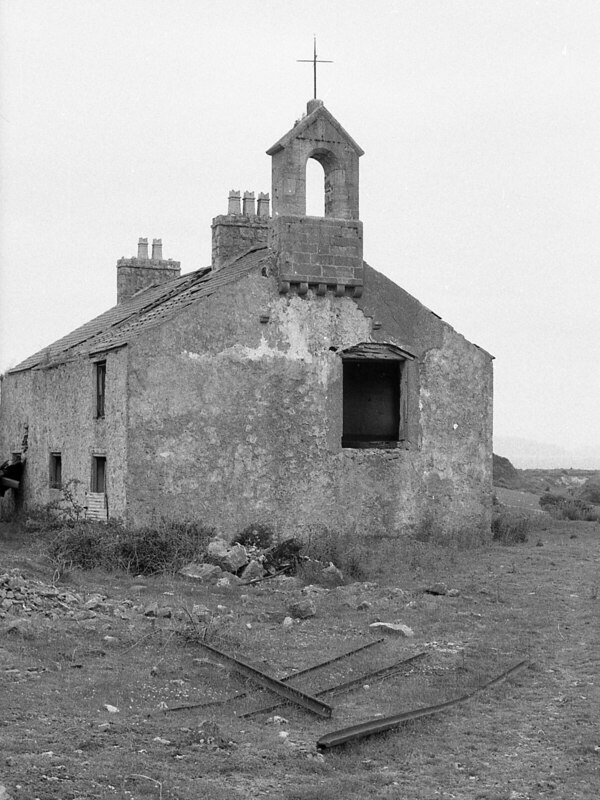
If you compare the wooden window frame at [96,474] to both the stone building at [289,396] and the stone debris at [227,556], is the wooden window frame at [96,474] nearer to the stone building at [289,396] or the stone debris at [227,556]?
the stone building at [289,396]

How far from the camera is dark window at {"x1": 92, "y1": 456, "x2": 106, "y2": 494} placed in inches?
776

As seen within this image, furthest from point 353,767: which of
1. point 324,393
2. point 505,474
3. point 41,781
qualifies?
point 505,474

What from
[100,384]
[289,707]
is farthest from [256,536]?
[289,707]

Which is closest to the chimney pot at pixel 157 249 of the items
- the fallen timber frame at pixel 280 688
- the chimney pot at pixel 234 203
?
the chimney pot at pixel 234 203

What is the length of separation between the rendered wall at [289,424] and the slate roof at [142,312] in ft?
2.78

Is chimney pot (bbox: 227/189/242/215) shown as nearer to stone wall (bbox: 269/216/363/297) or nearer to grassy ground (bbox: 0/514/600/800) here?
stone wall (bbox: 269/216/363/297)

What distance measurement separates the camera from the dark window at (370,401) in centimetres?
2406

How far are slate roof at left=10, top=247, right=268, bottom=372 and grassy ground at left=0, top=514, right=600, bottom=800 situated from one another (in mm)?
6145

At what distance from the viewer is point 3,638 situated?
35.5 feet

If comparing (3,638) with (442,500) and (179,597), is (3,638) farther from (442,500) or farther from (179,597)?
(442,500)

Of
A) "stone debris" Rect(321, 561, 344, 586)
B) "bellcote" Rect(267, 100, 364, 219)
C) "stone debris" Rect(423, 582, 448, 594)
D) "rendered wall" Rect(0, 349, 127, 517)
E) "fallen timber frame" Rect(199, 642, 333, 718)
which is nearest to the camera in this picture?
"fallen timber frame" Rect(199, 642, 333, 718)

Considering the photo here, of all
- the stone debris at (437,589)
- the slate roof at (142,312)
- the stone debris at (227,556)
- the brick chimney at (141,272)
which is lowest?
the stone debris at (437,589)

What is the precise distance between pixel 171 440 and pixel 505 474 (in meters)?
30.3

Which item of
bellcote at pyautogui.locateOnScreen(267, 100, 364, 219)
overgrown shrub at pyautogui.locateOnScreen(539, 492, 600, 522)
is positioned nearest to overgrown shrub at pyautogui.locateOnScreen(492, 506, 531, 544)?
overgrown shrub at pyautogui.locateOnScreen(539, 492, 600, 522)
